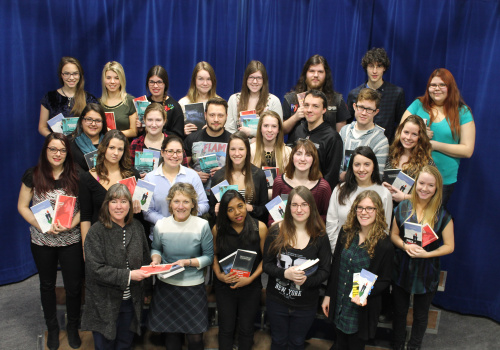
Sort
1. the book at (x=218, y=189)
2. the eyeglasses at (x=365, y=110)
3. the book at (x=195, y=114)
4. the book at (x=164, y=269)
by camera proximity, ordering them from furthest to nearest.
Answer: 1. the book at (x=195, y=114)
2. the eyeglasses at (x=365, y=110)
3. the book at (x=218, y=189)
4. the book at (x=164, y=269)

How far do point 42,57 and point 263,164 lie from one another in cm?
291

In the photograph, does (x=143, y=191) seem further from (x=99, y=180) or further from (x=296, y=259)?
(x=296, y=259)

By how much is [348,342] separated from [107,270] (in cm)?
190

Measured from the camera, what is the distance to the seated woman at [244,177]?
3984 mm

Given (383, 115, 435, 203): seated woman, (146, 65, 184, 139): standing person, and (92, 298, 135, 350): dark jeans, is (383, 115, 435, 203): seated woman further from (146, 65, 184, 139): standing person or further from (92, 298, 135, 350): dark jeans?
(92, 298, 135, 350): dark jeans

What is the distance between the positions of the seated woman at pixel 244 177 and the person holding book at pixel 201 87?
86 cm

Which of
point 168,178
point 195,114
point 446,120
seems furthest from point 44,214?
point 446,120

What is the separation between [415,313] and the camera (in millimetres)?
3961

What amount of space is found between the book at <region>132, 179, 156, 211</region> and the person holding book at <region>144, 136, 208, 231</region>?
0.18m

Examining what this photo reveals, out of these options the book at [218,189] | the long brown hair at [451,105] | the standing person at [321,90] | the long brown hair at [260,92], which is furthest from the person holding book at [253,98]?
the long brown hair at [451,105]

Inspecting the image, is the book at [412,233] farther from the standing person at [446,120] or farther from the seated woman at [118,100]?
the seated woman at [118,100]

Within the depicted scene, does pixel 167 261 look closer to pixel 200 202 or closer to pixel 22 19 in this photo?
pixel 200 202

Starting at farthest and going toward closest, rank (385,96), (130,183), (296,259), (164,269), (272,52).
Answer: (272,52) < (385,96) < (130,183) < (296,259) < (164,269)

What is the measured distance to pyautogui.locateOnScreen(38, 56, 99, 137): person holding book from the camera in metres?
4.61
